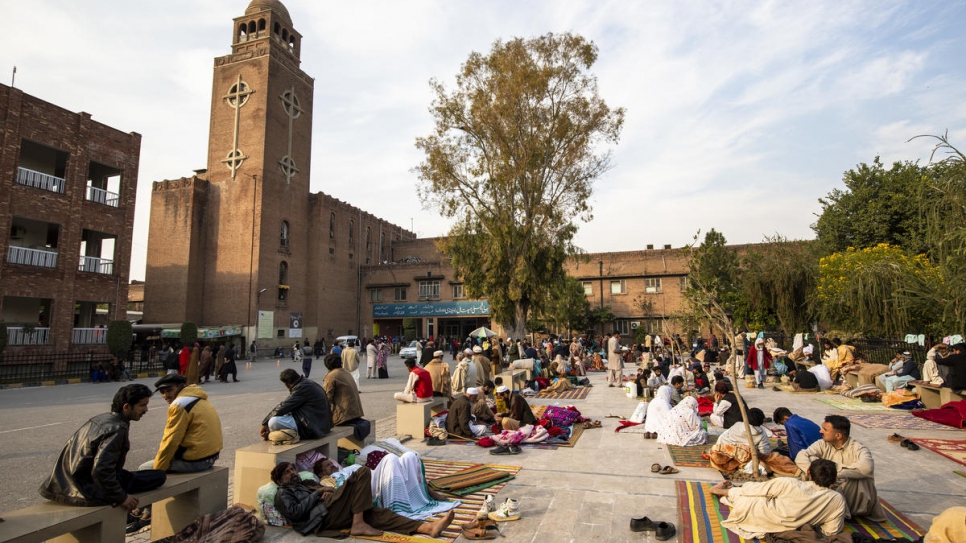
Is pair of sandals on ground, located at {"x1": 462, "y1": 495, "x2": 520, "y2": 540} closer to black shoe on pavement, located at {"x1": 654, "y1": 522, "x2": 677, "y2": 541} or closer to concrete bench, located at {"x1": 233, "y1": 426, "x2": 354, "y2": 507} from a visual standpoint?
black shoe on pavement, located at {"x1": 654, "y1": 522, "x2": 677, "y2": 541}

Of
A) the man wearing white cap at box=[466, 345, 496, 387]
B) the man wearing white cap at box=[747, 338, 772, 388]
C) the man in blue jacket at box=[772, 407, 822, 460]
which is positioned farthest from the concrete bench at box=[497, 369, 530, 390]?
the man in blue jacket at box=[772, 407, 822, 460]

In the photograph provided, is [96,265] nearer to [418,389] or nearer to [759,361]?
[418,389]

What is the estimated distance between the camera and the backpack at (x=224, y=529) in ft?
14.0

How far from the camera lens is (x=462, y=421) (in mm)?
8328

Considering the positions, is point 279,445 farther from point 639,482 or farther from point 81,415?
point 81,415

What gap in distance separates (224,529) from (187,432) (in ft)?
2.97

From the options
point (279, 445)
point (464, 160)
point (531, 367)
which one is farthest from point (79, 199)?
point (279, 445)

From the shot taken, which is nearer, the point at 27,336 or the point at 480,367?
the point at 480,367

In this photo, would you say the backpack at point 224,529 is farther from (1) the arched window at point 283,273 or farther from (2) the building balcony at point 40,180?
(1) the arched window at point 283,273

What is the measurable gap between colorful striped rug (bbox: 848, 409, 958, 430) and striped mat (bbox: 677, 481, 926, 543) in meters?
4.60

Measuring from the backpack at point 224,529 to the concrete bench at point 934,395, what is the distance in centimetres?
1103

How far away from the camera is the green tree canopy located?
26.2 m

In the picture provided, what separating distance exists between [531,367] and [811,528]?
11701 mm

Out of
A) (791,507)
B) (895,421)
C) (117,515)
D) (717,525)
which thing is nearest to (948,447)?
(895,421)
